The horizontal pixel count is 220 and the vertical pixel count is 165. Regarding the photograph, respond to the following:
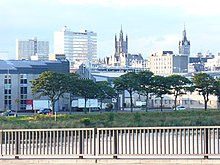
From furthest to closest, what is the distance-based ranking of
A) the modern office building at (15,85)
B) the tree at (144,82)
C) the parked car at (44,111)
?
the modern office building at (15,85)
the tree at (144,82)
the parked car at (44,111)

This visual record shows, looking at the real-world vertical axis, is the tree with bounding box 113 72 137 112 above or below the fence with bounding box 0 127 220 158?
above

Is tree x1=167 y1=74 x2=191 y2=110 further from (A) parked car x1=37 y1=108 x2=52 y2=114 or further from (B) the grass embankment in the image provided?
(A) parked car x1=37 y1=108 x2=52 y2=114

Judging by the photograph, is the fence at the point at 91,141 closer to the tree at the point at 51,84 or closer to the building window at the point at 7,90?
the tree at the point at 51,84

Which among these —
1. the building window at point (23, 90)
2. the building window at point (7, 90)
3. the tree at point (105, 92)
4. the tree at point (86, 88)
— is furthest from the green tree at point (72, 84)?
the building window at point (7, 90)

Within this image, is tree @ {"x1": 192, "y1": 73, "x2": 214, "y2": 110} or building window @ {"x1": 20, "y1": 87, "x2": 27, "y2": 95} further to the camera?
building window @ {"x1": 20, "y1": 87, "x2": 27, "y2": 95}

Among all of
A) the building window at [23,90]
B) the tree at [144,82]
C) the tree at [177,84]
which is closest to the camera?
the tree at [144,82]

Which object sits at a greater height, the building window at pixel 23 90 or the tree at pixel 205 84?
the tree at pixel 205 84

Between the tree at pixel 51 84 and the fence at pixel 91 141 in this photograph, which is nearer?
the fence at pixel 91 141

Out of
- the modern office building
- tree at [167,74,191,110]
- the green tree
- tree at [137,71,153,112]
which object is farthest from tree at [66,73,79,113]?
the modern office building

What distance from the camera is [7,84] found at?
9562 centimetres

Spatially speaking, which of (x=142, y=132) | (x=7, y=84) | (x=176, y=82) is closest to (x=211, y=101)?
(x=176, y=82)

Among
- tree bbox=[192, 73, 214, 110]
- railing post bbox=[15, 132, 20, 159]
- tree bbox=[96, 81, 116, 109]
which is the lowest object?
railing post bbox=[15, 132, 20, 159]

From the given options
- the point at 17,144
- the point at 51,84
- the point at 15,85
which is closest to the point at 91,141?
the point at 17,144

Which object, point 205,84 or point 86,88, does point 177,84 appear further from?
point 86,88
